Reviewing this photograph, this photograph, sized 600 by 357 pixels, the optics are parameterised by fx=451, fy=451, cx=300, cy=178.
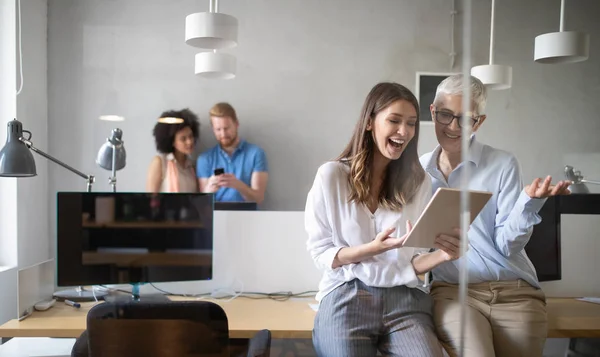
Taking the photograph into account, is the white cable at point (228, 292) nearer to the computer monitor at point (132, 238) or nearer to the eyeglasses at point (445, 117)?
the computer monitor at point (132, 238)

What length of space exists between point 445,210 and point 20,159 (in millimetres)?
1189

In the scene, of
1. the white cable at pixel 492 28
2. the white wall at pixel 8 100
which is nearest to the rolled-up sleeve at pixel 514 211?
the white cable at pixel 492 28

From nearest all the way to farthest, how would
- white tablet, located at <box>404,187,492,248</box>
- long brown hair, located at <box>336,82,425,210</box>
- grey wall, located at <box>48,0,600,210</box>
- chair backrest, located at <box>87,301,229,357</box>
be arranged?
white tablet, located at <box>404,187,492,248</box> < long brown hair, located at <box>336,82,425,210</box> < chair backrest, located at <box>87,301,229,357</box> < grey wall, located at <box>48,0,600,210</box>

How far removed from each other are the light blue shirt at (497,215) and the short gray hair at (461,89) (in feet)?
0.23

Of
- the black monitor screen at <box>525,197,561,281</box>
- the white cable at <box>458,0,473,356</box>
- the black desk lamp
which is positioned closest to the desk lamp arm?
the black desk lamp

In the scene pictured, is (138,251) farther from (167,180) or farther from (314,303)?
(314,303)

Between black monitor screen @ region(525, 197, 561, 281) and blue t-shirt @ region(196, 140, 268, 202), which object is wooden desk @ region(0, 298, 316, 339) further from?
black monitor screen @ region(525, 197, 561, 281)

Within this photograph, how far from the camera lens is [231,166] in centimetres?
136

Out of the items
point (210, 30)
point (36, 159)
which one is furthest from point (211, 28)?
point (36, 159)

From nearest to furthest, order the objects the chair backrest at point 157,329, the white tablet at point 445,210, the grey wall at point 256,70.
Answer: the white tablet at point 445,210 < the chair backrest at point 157,329 < the grey wall at point 256,70

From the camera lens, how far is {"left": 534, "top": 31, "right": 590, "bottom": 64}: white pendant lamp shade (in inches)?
37.0

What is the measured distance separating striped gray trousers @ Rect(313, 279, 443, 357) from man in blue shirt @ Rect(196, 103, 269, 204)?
1.34 feet

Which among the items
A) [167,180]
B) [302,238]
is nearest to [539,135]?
[302,238]

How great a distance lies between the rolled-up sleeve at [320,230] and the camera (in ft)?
3.63
